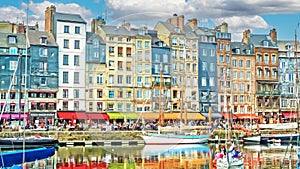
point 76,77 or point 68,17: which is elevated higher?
point 68,17

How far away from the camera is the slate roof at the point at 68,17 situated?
63.3 m

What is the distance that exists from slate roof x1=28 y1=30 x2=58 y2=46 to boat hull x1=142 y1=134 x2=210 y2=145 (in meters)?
17.3

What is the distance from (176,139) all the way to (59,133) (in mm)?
11079

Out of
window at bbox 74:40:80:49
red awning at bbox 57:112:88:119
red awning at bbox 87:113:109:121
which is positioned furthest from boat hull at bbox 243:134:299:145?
window at bbox 74:40:80:49

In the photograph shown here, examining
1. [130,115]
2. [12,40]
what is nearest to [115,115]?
[130,115]

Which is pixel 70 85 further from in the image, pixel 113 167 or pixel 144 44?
pixel 113 167

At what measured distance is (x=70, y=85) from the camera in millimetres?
62531

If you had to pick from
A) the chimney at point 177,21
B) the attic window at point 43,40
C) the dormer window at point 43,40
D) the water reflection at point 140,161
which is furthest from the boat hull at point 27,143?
the chimney at point 177,21

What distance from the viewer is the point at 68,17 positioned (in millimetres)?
64062

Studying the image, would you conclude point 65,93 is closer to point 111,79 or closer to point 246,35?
point 111,79

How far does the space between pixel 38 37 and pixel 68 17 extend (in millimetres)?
4350

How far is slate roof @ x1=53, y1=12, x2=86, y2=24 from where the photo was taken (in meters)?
63.3

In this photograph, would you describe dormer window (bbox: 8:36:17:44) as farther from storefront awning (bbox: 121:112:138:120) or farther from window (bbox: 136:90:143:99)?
window (bbox: 136:90:143:99)

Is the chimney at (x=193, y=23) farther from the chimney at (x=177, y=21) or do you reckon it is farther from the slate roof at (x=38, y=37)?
the slate roof at (x=38, y=37)
